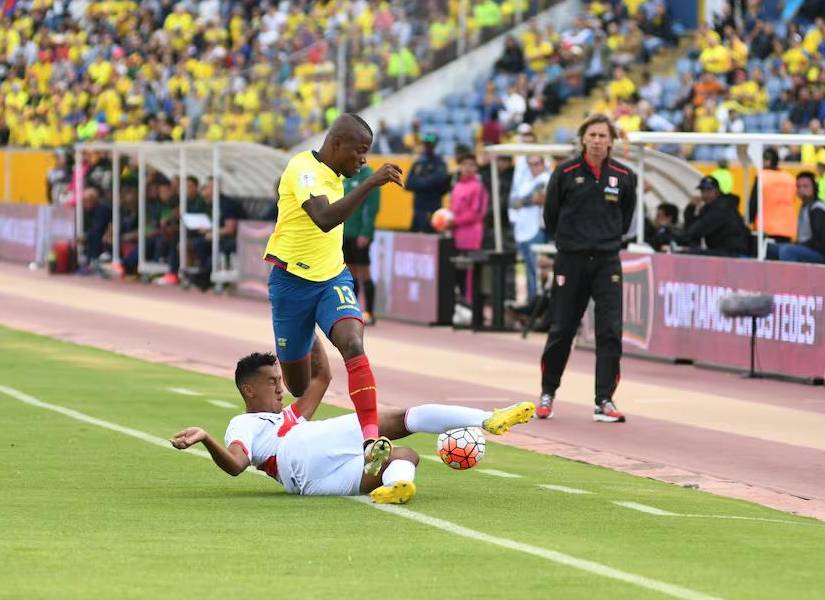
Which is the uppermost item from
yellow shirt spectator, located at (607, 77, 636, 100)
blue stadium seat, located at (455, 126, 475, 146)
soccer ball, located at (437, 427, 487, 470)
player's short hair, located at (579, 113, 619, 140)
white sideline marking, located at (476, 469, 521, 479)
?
yellow shirt spectator, located at (607, 77, 636, 100)

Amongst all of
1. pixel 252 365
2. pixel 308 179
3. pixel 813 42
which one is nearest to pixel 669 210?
pixel 308 179

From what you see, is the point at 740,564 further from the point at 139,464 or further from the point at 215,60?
the point at 215,60

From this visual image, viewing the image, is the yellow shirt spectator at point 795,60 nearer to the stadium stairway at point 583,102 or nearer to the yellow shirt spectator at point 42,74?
the stadium stairway at point 583,102

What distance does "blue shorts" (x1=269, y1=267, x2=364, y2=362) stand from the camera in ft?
35.2

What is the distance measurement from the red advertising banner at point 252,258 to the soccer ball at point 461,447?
1730 centimetres

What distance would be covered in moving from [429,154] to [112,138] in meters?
20.0

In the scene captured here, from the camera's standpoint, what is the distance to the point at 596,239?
1434 centimetres

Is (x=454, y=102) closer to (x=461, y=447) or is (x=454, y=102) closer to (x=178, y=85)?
(x=178, y=85)

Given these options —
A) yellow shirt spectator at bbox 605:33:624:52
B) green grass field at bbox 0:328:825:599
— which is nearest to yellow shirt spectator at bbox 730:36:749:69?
yellow shirt spectator at bbox 605:33:624:52

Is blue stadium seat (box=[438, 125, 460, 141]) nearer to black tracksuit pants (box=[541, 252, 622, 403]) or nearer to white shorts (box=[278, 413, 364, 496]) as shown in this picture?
black tracksuit pants (box=[541, 252, 622, 403])

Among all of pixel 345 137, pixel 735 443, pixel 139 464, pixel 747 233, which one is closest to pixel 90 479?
pixel 139 464

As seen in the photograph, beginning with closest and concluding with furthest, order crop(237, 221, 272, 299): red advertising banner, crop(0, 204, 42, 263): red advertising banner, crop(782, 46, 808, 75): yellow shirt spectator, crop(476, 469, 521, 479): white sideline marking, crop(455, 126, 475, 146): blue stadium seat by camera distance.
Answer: crop(476, 469, 521, 479): white sideline marking
crop(237, 221, 272, 299): red advertising banner
crop(782, 46, 808, 75): yellow shirt spectator
crop(0, 204, 42, 263): red advertising banner
crop(455, 126, 475, 146): blue stadium seat

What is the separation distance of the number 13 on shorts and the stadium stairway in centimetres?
2555

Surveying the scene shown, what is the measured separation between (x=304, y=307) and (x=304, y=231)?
0.42 m
